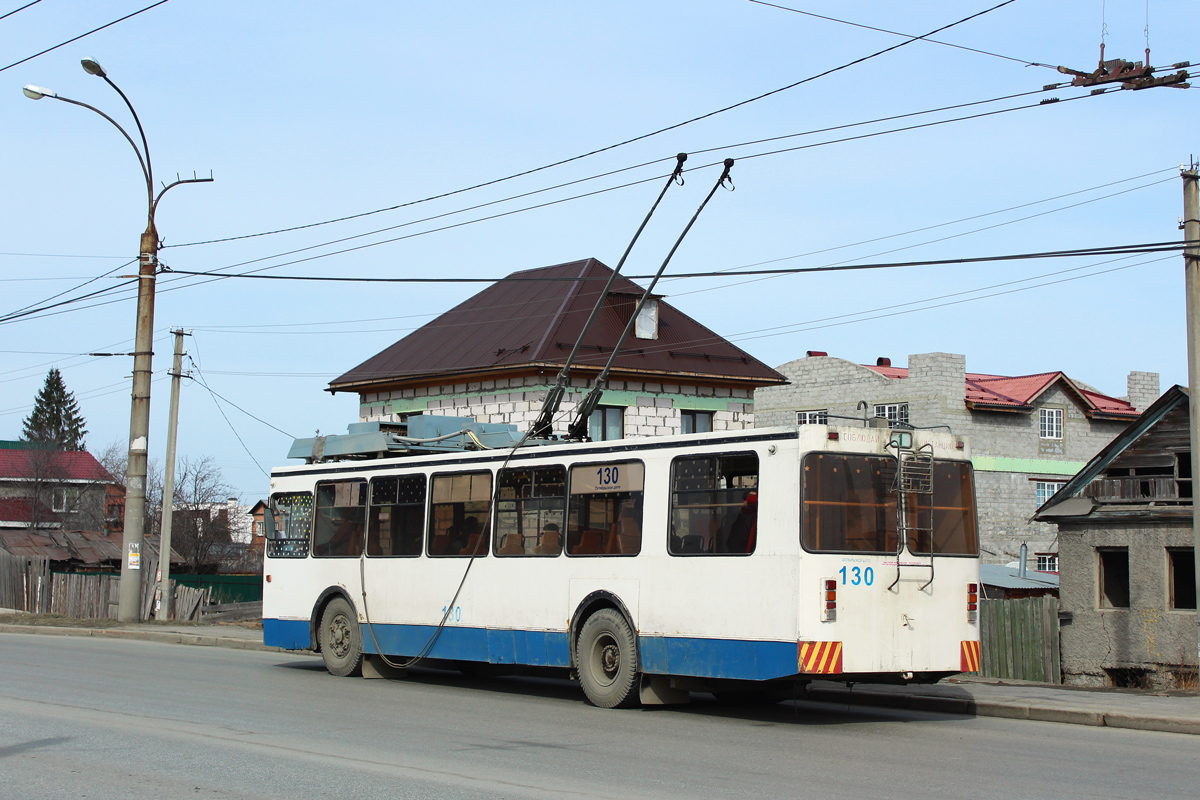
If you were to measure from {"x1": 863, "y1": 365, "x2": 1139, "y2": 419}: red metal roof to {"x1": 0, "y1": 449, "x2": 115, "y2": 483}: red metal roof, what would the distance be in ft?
169

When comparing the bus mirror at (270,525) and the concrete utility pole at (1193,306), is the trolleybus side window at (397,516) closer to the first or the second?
the bus mirror at (270,525)

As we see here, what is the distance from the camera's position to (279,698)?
45.0 feet

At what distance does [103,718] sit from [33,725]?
2.17 ft

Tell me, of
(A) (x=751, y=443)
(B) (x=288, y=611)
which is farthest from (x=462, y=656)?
(A) (x=751, y=443)

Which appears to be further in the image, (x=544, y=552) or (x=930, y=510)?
(x=544, y=552)

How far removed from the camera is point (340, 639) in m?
17.4

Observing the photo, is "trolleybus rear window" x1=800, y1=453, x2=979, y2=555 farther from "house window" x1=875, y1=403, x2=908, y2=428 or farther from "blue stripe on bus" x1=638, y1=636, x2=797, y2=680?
"house window" x1=875, y1=403, x2=908, y2=428

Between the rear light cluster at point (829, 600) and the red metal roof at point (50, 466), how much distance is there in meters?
77.9

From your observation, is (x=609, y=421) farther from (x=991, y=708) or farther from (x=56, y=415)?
(x=56, y=415)

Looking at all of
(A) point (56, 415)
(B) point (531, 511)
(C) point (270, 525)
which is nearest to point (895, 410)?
(C) point (270, 525)

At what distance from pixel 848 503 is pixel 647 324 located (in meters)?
23.0

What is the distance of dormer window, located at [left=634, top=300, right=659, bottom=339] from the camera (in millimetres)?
34781

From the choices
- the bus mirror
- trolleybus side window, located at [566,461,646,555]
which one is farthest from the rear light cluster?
the bus mirror

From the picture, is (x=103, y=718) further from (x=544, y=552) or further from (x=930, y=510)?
(x=930, y=510)
